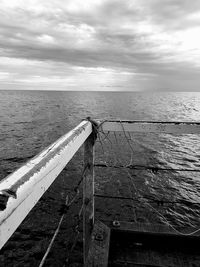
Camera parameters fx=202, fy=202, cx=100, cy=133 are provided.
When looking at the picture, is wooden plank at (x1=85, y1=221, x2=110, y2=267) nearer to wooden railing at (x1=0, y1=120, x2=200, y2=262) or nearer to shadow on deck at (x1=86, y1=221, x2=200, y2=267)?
shadow on deck at (x1=86, y1=221, x2=200, y2=267)

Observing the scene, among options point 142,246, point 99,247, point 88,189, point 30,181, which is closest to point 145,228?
point 142,246

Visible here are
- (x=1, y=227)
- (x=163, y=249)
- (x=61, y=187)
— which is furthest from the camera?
(x=61, y=187)

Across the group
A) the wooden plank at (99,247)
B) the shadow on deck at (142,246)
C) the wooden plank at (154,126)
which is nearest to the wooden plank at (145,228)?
the shadow on deck at (142,246)

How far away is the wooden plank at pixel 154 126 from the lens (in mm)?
3008

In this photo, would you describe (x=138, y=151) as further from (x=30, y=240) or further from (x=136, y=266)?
(x=136, y=266)

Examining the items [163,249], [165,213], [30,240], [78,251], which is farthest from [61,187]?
[163,249]

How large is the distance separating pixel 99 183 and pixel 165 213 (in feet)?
12.7

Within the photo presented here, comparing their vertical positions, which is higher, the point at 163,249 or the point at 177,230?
the point at 177,230

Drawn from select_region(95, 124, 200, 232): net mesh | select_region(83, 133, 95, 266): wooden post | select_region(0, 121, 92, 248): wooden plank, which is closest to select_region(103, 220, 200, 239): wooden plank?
select_region(83, 133, 95, 266): wooden post

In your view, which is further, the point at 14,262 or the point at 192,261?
the point at 14,262

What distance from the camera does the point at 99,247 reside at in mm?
3223

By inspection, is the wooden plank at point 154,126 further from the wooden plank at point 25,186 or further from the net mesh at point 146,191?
the net mesh at point 146,191

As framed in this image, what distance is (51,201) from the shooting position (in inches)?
388

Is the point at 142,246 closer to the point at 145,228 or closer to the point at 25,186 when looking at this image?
the point at 145,228
